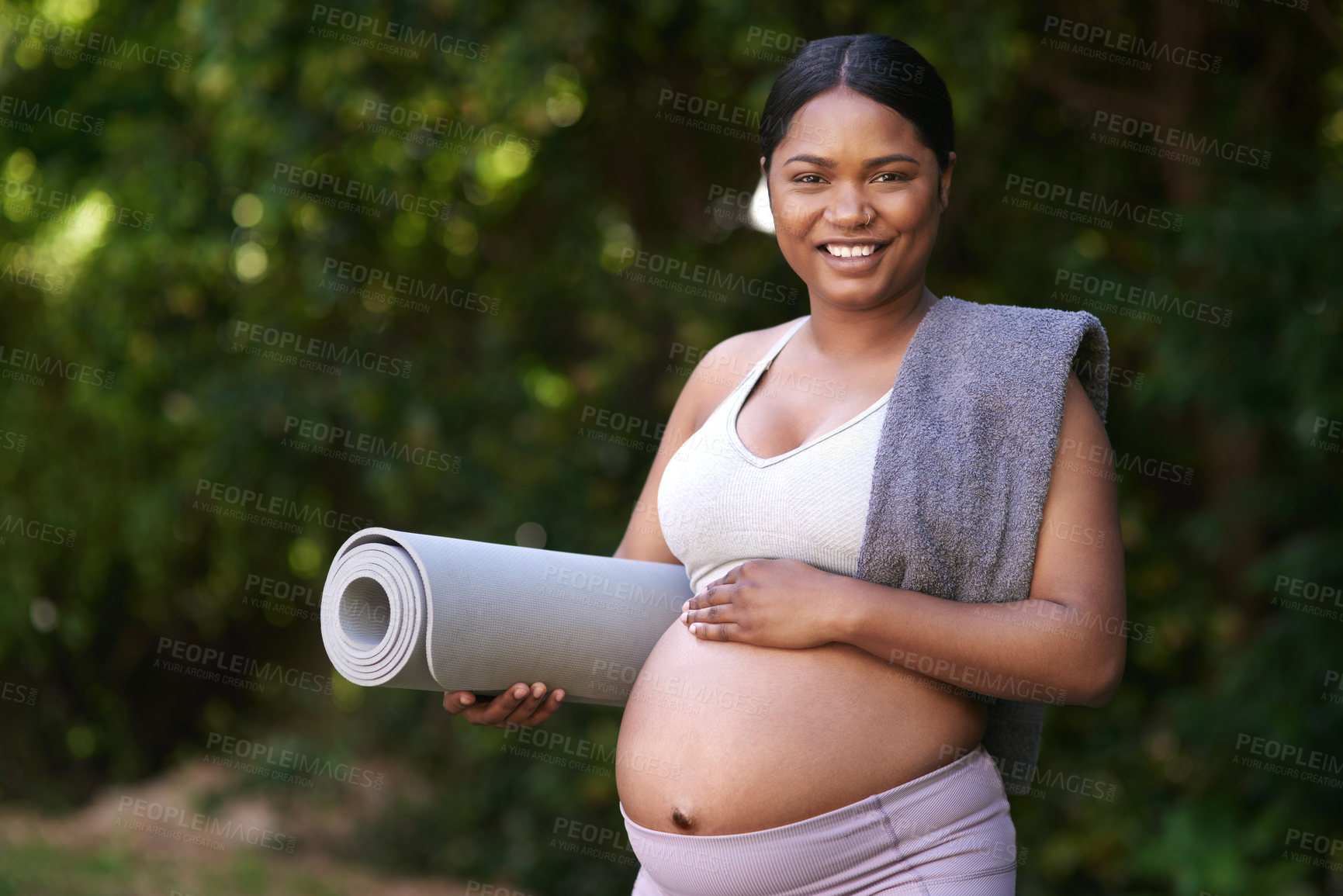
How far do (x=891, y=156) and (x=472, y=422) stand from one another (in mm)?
3685

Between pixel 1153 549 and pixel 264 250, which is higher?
pixel 264 250

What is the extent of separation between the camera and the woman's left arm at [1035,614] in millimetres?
1501

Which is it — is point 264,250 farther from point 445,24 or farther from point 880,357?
point 880,357

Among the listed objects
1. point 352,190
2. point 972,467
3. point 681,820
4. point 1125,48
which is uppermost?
point 1125,48

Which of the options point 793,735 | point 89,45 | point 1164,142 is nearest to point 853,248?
point 793,735

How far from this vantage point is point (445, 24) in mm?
4301

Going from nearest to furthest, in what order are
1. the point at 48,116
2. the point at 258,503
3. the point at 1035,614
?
the point at 1035,614, the point at 48,116, the point at 258,503

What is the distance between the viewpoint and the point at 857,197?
1629 mm

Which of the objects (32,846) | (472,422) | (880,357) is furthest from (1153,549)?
(32,846)

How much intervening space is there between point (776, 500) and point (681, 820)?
Result: 43 cm

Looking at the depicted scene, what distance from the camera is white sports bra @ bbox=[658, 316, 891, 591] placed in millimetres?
1591

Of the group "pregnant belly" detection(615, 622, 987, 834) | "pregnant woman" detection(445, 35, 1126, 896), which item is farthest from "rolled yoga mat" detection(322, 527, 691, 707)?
"pregnant belly" detection(615, 622, 987, 834)

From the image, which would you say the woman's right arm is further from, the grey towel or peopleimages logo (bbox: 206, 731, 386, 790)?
peopleimages logo (bbox: 206, 731, 386, 790)

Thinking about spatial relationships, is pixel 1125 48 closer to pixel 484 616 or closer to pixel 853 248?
pixel 853 248
